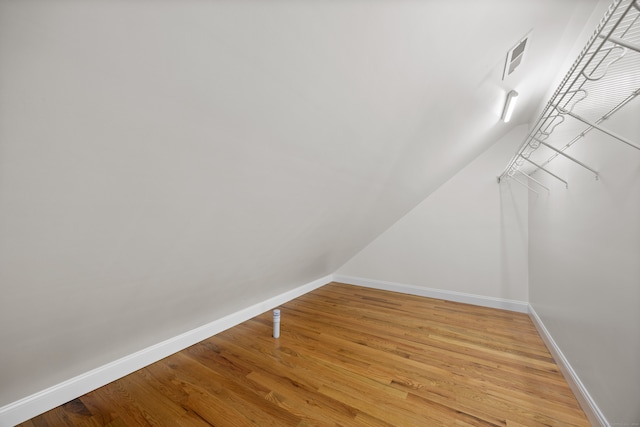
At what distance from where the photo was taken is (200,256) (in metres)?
1.58

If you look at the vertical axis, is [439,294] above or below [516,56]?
below

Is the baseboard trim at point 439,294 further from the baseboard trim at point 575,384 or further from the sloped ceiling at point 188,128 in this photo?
the sloped ceiling at point 188,128

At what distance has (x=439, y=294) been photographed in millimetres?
3535

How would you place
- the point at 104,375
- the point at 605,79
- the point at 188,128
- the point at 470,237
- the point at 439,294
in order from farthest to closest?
the point at 439,294, the point at 470,237, the point at 104,375, the point at 605,79, the point at 188,128

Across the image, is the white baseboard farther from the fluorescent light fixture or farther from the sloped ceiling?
the fluorescent light fixture

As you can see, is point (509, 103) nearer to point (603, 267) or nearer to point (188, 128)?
point (603, 267)

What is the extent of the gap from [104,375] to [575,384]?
10.5 ft

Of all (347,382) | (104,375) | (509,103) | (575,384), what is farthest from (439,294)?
(104,375)

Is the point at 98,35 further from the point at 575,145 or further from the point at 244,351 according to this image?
the point at 575,145

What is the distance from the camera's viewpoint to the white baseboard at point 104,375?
1.42 m

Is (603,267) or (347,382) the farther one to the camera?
(347,382)

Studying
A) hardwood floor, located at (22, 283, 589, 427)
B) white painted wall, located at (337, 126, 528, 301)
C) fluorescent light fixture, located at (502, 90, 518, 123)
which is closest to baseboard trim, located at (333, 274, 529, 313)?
white painted wall, located at (337, 126, 528, 301)

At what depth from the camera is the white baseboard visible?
1.42 m

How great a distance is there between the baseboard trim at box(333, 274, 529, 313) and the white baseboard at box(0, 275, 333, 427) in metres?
1.98
